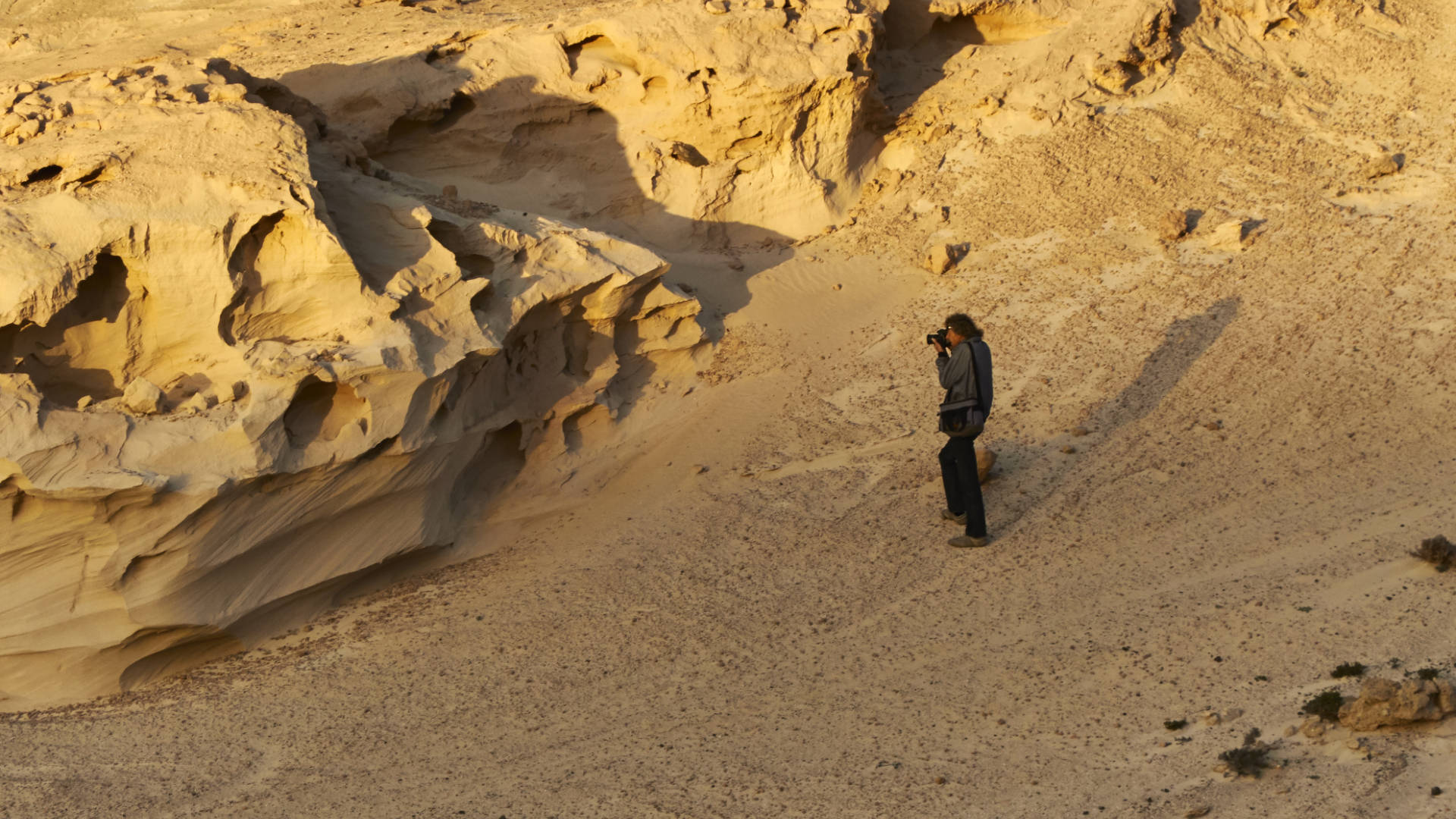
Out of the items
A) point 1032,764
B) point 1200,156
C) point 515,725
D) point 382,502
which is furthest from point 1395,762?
point 1200,156

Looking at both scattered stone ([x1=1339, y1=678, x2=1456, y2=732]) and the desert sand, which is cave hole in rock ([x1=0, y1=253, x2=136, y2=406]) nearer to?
the desert sand

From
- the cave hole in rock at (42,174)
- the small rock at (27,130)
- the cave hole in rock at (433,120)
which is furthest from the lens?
the cave hole in rock at (433,120)

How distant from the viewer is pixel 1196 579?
22.2 feet

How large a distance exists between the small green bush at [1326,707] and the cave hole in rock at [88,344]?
649 cm

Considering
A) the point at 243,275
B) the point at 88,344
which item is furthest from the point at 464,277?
the point at 88,344

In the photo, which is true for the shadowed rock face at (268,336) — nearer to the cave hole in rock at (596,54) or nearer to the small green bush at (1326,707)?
the cave hole in rock at (596,54)

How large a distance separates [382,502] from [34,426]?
2024 mm

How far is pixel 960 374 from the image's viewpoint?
7590 millimetres

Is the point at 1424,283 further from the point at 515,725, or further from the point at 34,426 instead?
the point at 34,426

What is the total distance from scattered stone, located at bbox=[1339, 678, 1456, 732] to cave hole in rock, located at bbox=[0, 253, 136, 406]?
664 cm

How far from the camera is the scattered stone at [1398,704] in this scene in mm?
4797

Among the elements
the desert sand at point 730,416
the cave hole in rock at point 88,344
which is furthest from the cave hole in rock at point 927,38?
the cave hole in rock at point 88,344

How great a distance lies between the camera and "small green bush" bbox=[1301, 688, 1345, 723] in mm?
5000

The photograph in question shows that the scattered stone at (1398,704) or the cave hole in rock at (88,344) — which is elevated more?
the cave hole in rock at (88,344)
